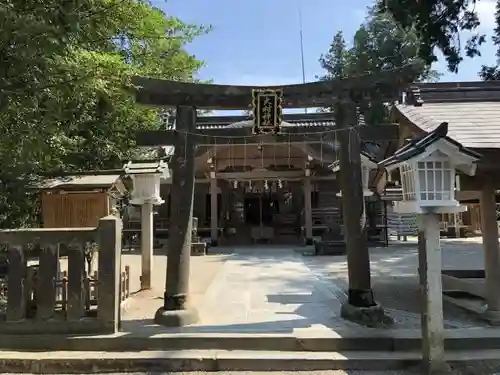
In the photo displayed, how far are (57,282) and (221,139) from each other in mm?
3064

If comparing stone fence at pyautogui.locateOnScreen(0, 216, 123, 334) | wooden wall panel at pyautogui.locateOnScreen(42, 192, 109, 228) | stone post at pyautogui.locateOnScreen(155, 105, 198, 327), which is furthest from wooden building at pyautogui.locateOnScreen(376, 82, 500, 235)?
wooden wall panel at pyautogui.locateOnScreen(42, 192, 109, 228)

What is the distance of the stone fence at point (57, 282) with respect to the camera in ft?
18.6

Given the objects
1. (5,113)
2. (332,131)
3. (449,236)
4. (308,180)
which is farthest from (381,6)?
(5,113)

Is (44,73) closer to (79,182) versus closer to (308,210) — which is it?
(79,182)

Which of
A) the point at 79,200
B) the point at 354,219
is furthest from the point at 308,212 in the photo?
the point at 354,219

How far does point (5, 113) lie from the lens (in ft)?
18.8

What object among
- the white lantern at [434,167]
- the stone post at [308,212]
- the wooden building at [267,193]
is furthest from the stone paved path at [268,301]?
the wooden building at [267,193]

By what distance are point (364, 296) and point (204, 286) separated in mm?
3981

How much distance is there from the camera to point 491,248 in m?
6.62

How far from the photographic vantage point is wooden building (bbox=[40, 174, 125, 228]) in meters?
11.2

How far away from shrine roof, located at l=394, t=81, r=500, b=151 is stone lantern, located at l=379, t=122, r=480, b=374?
861 mm

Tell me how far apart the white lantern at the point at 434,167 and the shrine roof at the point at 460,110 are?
0.80 m

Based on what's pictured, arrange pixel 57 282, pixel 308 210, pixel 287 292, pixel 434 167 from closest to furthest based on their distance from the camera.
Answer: pixel 434 167, pixel 57 282, pixel 287 292, pixel 308 210

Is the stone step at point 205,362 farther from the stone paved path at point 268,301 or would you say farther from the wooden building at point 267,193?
the wooden building at point 267,193
